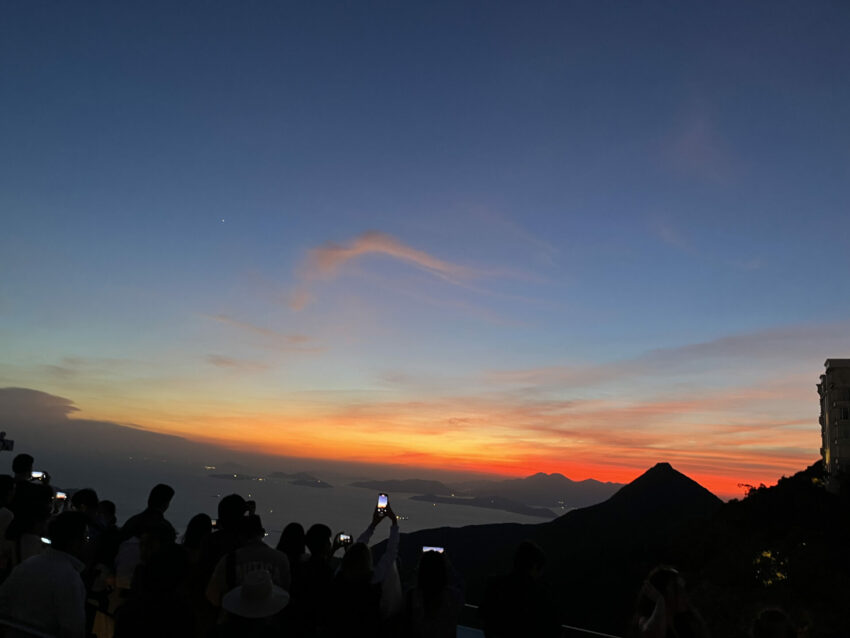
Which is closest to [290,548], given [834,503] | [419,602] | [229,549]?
[229,549]

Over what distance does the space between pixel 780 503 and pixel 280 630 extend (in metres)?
33.6

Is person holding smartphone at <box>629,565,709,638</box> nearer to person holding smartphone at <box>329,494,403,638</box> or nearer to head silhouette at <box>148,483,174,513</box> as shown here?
person holding smartphone at <box>329,494,403,638</box>

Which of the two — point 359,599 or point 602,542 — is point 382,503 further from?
point 602,542

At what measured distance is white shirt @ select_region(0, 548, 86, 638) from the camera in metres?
3.55

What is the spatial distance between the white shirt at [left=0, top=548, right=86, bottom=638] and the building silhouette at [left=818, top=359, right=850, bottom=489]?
32731 millimetres

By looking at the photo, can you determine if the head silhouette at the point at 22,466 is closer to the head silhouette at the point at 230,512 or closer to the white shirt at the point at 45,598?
the head silhouette at the point at 230,512

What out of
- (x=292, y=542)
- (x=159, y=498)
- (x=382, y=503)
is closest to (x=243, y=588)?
(x=292, y=542)

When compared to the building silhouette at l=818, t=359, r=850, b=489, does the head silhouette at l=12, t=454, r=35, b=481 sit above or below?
below

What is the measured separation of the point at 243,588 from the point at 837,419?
106ft

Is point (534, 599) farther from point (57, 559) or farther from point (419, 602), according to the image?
point (57, 559)

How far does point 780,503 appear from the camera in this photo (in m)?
31.3

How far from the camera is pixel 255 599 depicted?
12.8 feet

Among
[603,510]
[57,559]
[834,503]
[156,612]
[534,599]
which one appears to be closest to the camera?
[156,612]

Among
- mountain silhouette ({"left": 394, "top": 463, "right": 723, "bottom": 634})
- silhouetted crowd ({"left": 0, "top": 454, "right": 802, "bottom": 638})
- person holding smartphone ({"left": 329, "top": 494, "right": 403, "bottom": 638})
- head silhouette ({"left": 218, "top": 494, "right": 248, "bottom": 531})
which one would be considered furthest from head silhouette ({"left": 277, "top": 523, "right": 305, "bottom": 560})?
mountain silhouette ({"left": 394, "top": 463, "right": 723, "bottom": 634})
